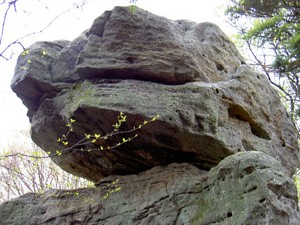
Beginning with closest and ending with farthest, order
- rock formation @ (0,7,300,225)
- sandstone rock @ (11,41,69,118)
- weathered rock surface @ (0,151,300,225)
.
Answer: weathered rock surface @ (0,151,300,225) → rock formation @ (0,7,300,225) → sandstone rock @ (11,41,69,118)

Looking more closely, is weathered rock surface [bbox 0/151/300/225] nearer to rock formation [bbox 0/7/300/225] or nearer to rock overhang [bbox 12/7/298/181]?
rock formation [bbox 0/7/300/225]

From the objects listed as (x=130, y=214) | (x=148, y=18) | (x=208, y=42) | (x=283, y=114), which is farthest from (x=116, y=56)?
(x=283, y=114)

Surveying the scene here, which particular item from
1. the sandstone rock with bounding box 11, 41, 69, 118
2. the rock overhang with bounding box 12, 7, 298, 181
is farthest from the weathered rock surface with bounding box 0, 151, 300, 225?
the sandstone rock with bounding box 11, 41, 69, 118

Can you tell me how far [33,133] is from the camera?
7.03m

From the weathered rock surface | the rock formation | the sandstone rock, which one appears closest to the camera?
the weathered rock surface

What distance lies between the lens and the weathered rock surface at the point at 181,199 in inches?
176

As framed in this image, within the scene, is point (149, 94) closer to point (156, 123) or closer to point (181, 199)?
point (156, 123)

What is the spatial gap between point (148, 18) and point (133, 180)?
2813mm

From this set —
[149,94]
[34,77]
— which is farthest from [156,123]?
[34,77]

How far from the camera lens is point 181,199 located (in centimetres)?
551

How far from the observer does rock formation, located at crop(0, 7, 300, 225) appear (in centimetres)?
515

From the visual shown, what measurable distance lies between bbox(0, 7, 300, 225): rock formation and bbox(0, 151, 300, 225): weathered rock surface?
0.02 metres

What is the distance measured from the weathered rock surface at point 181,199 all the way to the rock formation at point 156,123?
0.02m

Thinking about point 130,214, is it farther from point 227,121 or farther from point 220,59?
point 220,59
